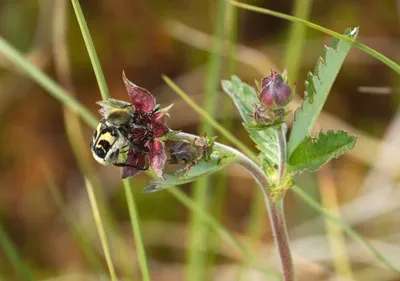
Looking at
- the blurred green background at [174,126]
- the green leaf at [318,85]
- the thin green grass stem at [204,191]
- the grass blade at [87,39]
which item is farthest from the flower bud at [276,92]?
the blurred green background at [174,126]

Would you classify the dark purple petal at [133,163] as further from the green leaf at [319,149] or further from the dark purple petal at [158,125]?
the green leaf at [319,149]

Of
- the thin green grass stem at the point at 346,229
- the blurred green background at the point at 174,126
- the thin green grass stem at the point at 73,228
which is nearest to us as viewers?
the thin green grass stem at the point at 346,229

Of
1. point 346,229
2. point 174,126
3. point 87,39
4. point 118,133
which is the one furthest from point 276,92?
point 174,126

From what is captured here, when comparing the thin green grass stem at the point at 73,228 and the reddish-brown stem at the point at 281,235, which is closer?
the reddish-brown stem at the point at 281,235

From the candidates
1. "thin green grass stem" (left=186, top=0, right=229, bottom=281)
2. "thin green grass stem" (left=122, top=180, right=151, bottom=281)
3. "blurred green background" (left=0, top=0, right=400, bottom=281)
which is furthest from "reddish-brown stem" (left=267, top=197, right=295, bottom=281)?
"blurred green background" (left=0, top=0, right=400, bottom=281)

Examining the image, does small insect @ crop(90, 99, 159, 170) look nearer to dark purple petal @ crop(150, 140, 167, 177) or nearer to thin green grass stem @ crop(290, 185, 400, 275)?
dark purple petal @ crop(150, 140, 167, 177)

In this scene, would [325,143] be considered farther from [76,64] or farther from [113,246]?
[76,64]

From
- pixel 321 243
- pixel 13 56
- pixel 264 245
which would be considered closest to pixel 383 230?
pixel 321 243
